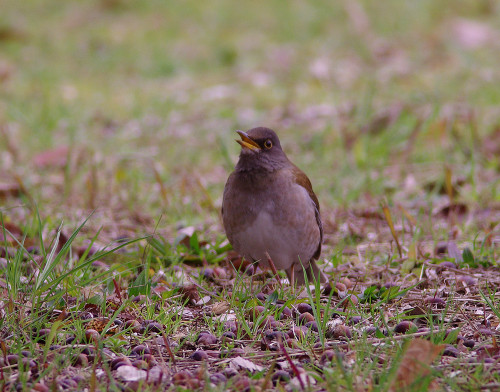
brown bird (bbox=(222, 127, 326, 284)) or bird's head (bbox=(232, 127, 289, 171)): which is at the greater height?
bird's head (bbox=(232, 127, 289, 171))

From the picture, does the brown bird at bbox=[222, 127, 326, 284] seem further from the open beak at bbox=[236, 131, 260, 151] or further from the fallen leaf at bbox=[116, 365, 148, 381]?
the fallen leaf at bbox=[116, 365, 148, 381]

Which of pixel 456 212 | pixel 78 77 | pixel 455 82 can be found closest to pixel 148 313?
pixel 456 212

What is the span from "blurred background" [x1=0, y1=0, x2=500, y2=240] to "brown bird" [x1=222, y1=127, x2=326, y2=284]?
53 centimetres

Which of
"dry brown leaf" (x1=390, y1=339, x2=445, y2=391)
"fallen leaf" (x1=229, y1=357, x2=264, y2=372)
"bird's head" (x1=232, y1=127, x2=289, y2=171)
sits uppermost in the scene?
"bird's head" (x1=232, y1=127, x2=289, y2=171)

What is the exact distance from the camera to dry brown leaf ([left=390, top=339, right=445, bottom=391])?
117 inches

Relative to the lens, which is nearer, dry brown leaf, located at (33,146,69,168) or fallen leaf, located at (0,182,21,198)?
fallen leaf, located at (0,182,21,198)

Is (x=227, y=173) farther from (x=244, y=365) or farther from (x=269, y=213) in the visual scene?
(x=244, y=365)

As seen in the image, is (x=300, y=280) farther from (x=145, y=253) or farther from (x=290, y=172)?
(x=145, y=253)

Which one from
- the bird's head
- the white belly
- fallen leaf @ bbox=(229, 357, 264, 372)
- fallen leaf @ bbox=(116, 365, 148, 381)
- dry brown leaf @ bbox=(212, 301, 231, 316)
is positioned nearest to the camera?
fallen leaf @ bbox=(116, 365, 148, 381)

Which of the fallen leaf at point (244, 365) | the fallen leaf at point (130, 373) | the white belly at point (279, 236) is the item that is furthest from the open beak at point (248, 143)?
the fallen leaf at point (130, 373)

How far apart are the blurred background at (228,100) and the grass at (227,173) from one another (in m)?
0.04

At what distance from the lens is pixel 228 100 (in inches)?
420

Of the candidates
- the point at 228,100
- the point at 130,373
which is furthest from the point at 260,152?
the point at 228,100

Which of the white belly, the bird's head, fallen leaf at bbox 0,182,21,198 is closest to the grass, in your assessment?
fallen leaf at bbox 0,182,21,198
